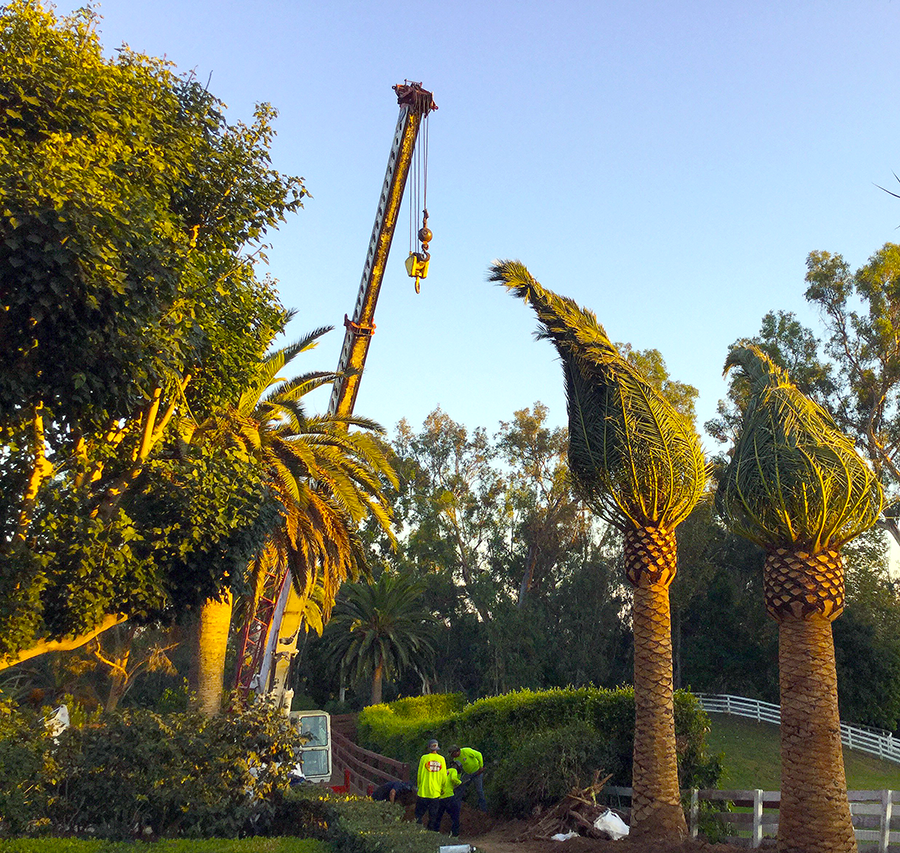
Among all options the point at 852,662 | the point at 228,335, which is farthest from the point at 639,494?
the point at 852,662

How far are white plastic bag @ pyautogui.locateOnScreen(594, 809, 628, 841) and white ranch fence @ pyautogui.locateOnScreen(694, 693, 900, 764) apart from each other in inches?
618

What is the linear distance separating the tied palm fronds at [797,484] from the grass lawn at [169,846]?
7070mm

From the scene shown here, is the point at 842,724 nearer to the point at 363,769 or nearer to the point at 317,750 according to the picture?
the point at 363,769

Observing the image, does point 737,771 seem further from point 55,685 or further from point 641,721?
point 55,685

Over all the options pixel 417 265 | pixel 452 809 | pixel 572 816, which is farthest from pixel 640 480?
pixel 417 265

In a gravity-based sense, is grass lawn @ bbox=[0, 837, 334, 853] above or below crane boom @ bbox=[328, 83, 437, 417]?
below

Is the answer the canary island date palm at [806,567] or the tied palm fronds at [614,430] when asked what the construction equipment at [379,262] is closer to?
the tied palm fronds at [614,430]

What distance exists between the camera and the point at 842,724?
37406 millimetres

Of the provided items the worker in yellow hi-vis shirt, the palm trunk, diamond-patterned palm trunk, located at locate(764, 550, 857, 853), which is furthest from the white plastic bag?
the palm trunk

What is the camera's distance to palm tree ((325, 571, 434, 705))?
4403 centimetres

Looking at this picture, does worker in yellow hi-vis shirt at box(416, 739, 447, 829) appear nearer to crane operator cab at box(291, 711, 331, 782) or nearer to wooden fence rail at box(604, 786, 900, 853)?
wooden fence rail at box(604, 786, 900, 853)

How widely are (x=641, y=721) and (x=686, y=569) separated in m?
32.0

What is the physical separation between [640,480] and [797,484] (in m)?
2.80

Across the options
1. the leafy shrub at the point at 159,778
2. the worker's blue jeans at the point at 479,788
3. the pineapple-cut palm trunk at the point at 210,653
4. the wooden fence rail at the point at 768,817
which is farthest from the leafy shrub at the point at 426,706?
the leafy shrub at the point at 159,778
